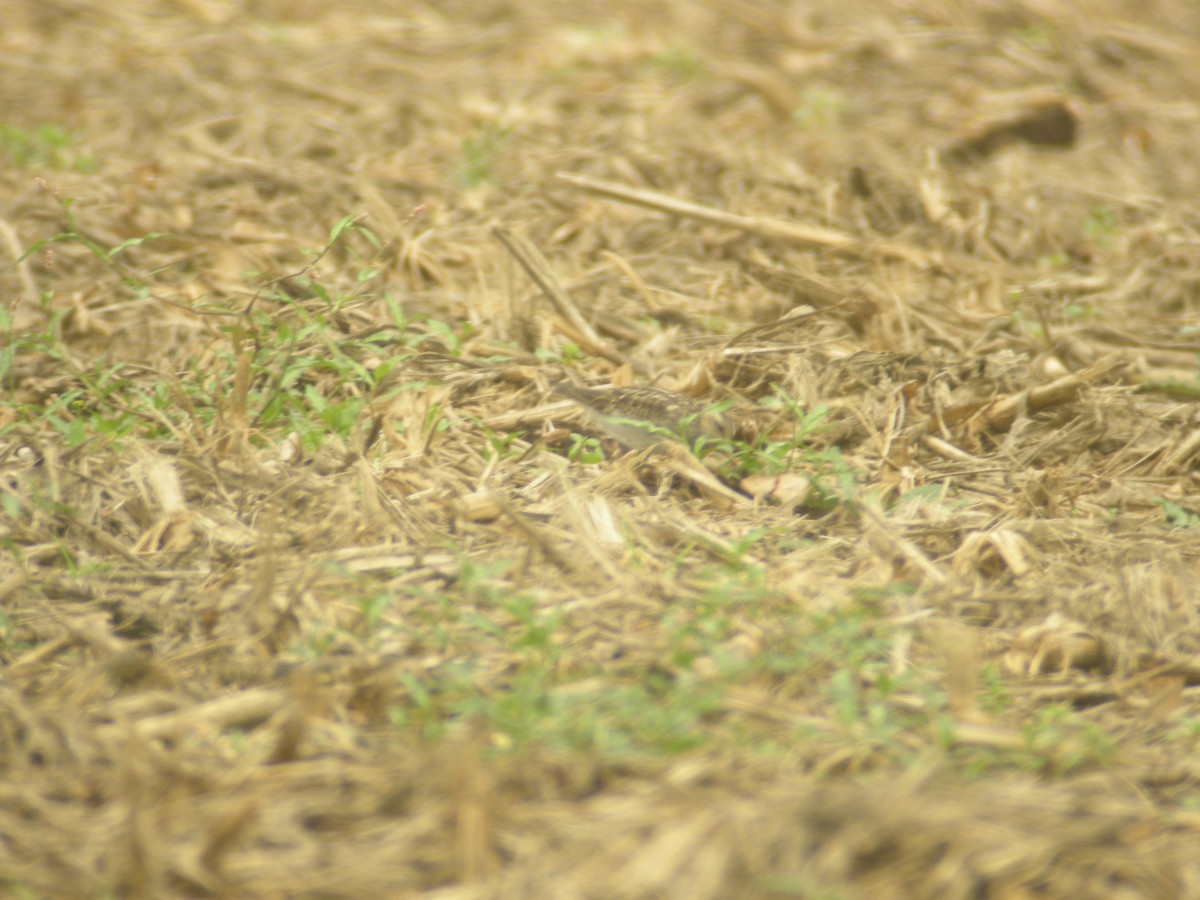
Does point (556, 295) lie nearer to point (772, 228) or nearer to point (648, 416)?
point (648, 416)

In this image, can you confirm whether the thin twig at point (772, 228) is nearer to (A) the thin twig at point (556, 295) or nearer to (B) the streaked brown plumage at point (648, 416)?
(A) the thin twig at point (556, 295)

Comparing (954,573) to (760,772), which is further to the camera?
(954,573)

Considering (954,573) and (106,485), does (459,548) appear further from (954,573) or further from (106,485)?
(954,573)

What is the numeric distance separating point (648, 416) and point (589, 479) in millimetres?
229

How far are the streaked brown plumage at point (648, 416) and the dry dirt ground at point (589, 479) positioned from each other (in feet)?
0.18

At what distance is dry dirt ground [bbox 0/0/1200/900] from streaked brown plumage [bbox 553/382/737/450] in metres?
0.05

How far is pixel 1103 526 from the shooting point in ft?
7.48

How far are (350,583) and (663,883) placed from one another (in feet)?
2.90

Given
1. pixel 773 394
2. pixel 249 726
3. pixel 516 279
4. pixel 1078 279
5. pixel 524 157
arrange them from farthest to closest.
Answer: pixel 524 157, pixel 1078 279, pixel 516 279, pixel 773 394, pixel 249 726

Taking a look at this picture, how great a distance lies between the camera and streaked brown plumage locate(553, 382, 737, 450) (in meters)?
2.41

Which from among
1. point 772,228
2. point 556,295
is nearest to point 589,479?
point 556,295

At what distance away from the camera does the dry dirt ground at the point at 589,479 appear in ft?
4.83

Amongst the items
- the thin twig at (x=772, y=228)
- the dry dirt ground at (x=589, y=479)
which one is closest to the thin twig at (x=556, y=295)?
the dry dirt ground at (x=589, y=479)

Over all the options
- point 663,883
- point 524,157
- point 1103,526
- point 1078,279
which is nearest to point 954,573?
point 1103,526
